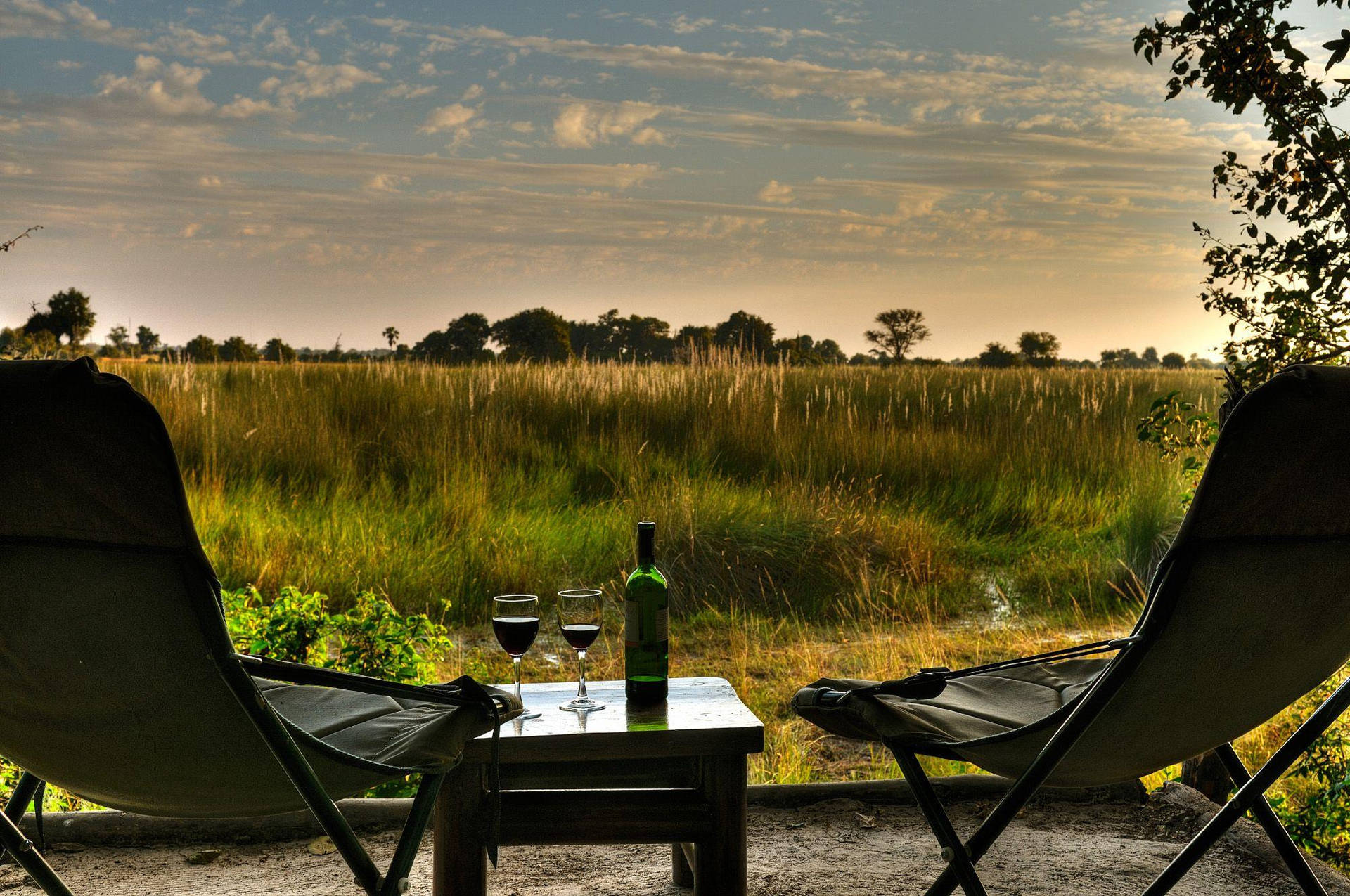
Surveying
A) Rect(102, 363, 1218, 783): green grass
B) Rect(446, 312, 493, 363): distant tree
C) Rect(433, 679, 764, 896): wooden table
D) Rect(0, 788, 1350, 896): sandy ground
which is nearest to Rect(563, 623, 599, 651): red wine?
Rect(433, 679, 764, 896): wooden table

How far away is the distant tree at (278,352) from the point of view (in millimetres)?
8867

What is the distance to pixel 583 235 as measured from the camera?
8.94 metres

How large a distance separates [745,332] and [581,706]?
1931 cm

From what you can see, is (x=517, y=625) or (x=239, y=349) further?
(x=239, y=349)

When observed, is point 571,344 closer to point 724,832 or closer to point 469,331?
point 469,331

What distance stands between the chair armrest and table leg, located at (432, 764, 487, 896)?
15cm

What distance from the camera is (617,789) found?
174 centimetres

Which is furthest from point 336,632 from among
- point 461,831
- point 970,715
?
point 970,715

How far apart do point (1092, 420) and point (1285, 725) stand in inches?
184

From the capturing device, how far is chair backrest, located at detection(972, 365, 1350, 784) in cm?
113

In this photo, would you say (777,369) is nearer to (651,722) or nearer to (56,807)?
(56,807)

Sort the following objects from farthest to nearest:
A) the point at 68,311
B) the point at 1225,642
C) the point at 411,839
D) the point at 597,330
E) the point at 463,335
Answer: the point at 597,330 → the point at 463,335 → the point at 68,311 → the point at 411,839 → the point at 1225,642

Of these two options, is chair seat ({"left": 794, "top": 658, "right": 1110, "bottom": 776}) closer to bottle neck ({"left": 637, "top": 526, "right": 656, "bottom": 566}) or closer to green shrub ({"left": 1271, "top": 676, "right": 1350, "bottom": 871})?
bottle neck ({"left": 637, "top": 526, "right": 656, "bottom": 566})

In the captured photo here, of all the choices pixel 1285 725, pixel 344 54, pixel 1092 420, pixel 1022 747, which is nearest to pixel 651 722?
pixel 1022 747
